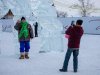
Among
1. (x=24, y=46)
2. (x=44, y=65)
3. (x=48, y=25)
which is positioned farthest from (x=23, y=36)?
(x=48, y=25)

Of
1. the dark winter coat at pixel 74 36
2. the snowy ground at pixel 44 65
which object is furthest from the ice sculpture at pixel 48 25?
the dark winter coat at pixel 74 36

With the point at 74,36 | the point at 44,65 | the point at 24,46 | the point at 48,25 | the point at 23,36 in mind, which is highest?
the point at 48,25

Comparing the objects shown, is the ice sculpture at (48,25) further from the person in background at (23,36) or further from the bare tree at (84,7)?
the bare tree at (84,7)

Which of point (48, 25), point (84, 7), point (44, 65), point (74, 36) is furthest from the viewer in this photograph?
point (84, 7)

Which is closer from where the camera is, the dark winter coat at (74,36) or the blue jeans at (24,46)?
the dark winter coat at (74,36)

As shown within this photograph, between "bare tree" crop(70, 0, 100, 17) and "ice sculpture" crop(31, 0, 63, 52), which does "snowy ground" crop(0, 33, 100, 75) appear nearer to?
"ice sculpture" crop(31, 0, 63, 52)

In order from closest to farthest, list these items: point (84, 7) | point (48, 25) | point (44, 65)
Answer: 1. point (44, 65)
2. point (48, 25)
3. point (84, 7)

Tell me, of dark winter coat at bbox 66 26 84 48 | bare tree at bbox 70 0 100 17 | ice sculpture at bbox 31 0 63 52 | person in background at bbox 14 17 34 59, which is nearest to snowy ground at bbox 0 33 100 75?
person in background at bbox 14 17 34 59

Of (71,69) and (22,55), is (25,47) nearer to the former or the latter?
(22,55)

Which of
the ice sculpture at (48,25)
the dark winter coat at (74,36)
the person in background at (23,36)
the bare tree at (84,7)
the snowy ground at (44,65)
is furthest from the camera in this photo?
the bare tree at (84,7)

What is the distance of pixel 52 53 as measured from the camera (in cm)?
1448

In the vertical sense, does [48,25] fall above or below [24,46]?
above

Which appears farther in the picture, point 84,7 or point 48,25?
point 84,7

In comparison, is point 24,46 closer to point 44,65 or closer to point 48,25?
point 44,65
